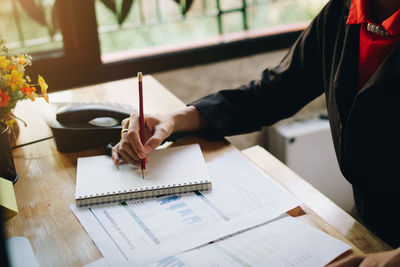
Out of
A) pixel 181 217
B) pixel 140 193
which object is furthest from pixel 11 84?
pixel 181 217

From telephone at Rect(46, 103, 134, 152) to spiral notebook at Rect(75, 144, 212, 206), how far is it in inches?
2.5

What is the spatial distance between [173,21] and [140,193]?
142cm

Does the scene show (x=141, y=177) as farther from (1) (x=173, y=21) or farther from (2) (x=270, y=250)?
(1) (x=173, y=21)

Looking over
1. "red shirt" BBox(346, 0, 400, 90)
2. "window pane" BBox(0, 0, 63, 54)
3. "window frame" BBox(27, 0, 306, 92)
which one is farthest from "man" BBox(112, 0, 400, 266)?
"window pane" BBox(0, 0, 63, 54)

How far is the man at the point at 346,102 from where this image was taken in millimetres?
953

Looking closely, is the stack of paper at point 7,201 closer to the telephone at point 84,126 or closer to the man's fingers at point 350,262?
the telephone at point 84,126

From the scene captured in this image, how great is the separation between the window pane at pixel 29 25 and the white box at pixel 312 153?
1112 millimetres

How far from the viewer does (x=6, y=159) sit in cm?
97

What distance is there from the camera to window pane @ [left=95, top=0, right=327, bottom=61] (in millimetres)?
2055

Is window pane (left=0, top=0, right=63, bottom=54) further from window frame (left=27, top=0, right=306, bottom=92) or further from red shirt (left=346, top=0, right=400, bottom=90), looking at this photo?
red shirt (left=346, top=0, right=400, bottom=90)

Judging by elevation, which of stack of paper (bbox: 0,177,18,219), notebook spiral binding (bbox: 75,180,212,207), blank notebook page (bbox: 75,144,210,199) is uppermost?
stack of paper (bbox: 0,177,18,219)

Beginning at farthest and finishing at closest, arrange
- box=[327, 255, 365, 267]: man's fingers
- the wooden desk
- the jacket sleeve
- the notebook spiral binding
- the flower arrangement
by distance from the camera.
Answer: the jacket sleeve
the flower arrangement
the notebook spiral binding
the wooden desk
box=[327, 255, 365, 267]: man's fingers

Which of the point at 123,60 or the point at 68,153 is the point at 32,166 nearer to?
the point at 68,153

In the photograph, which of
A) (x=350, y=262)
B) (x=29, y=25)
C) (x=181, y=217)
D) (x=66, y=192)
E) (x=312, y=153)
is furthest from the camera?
(x=312, y=153)
